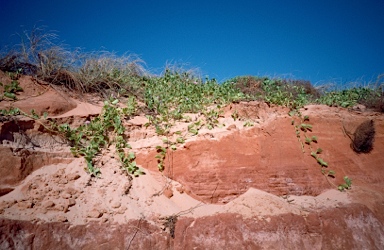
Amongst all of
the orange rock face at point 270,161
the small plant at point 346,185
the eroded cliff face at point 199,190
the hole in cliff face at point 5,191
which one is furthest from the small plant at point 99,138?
the small plant at point 346,185

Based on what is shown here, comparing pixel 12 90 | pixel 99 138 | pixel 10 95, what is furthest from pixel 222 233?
pixel 12 90

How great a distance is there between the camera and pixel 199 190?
363cm

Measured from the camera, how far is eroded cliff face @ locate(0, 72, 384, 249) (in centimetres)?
276

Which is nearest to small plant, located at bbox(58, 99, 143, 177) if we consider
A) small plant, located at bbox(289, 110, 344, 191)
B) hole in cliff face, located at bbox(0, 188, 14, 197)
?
hole in cliff face, located at bbox(0, 188, 14, 197)

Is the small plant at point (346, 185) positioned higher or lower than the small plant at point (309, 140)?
lower

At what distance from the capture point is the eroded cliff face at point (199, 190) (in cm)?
276

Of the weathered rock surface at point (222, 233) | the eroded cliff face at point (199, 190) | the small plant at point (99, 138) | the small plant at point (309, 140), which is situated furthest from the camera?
the small plant at point (309, 140)

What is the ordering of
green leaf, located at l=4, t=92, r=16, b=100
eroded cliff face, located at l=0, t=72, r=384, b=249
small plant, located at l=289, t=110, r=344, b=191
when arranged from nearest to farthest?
eroded cliff face, located at l=0, t=72, r=384, b=249 → green leaf, located at l=4, t=92, r=16, b=100 → small plant, located at l=289, t=110, r=344, b=191

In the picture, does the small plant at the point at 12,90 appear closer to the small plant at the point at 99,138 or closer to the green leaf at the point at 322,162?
the small plant at the point at 99,138

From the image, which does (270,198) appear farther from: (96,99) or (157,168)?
(96,99)

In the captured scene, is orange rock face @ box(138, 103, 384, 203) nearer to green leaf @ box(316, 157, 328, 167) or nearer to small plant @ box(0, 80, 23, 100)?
green leaf @ box(316, 157, 328, 167)

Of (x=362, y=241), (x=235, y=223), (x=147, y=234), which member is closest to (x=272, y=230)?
(x=235, y=223)

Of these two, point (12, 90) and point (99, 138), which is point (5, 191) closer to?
point (99, 138)

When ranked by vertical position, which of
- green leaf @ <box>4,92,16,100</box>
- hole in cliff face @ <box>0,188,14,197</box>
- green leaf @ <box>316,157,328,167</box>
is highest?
green leaf @ <box>4,92,16,100</box>
